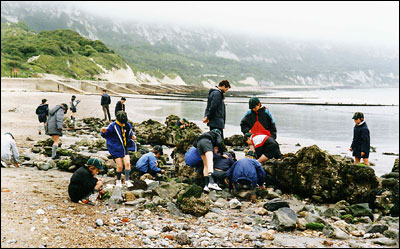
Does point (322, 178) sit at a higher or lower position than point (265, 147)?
lower

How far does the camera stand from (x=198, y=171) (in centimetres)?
852

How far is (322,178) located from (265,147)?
1.60 meters

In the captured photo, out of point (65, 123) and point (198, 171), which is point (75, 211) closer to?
point (198, 171)

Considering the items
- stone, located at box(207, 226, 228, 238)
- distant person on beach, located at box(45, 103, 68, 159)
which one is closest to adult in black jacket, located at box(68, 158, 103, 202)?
stone, located at box(207, 226, 228, 238)

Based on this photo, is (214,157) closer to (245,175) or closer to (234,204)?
(245,175)

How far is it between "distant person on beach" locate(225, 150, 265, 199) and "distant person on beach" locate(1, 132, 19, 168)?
20.5ft

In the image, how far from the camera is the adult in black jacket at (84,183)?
6.64 meters

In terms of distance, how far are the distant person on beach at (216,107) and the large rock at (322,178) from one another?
1.96 m

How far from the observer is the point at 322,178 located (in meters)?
7.74

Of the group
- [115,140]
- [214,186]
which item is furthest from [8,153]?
[214,186]

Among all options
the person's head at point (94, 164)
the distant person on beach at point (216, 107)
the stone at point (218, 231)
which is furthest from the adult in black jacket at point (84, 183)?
the distant person on beach at point (216, 107)

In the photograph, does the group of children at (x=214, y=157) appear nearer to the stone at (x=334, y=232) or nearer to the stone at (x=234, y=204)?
the stone at (x=234, y=204)

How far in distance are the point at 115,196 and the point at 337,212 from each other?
4677 mm

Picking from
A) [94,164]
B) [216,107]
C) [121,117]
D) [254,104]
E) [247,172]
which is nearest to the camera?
[94,164]
